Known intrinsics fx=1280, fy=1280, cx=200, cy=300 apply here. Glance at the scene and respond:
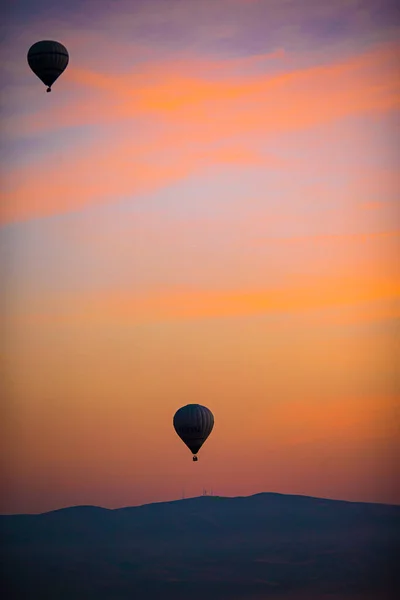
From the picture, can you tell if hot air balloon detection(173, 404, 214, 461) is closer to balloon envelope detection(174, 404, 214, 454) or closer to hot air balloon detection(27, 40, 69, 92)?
balloon envelope detection(174, 404, 214, 454)

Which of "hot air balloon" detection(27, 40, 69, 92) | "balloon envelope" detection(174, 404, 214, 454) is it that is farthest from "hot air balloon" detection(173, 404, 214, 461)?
"hot air balloon" detection(27, 40, 69, 92)

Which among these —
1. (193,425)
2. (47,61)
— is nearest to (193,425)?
(193,425)

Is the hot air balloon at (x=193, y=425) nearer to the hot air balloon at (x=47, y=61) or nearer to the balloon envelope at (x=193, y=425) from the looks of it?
the balloon envelope at (x=193, y=425)

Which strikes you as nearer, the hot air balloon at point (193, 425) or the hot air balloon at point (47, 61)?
the hot air balloon at point (47, 61)

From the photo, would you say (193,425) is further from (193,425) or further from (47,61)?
(47,61)

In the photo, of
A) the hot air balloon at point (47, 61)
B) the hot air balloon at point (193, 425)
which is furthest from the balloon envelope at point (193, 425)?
the hot air balloon at point (47, 61)

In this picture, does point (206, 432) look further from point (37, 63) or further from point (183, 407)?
point (37, 63)

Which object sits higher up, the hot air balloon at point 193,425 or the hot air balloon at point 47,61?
the hot air balloon at point 47,61

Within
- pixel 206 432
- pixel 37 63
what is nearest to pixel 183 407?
pixel 206 432
